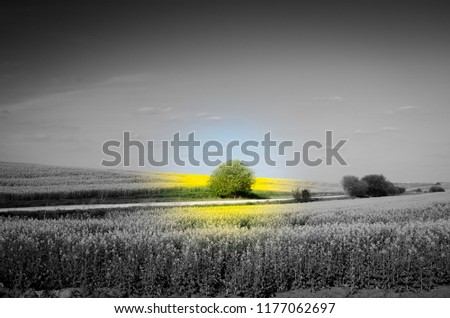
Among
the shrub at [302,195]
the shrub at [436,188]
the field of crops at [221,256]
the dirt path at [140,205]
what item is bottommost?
the field of crops at [221,256]

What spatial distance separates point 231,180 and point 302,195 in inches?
58.6

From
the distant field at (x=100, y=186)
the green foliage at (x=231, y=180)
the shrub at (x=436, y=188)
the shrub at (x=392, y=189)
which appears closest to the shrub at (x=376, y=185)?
the shrub at (x=392, y=189)

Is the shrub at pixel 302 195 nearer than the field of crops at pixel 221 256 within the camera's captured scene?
No

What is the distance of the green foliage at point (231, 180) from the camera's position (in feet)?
28.2

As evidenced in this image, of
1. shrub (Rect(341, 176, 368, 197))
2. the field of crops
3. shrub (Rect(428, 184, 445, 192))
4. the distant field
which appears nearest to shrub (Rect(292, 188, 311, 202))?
the distant field

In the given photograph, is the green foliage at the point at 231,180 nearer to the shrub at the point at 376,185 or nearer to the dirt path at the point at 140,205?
the dirt path at the point at 140,205

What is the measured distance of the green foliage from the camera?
8.59 metres

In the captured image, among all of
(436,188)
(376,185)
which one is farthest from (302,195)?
(436,188)

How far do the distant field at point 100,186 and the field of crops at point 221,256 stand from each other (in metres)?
0.70

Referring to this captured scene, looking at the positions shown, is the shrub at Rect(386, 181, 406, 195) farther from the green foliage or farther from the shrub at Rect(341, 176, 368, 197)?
the green foliage

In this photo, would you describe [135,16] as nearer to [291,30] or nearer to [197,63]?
[197,63]

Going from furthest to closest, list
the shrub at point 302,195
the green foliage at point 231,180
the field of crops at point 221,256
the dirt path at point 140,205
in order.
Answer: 1. the shrub at point 302,195
2. the dirt path at point 140,205
3. the green foliage at point 231,180
4. the field of crops at point 221,256

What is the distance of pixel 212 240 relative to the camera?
8195 millimetres

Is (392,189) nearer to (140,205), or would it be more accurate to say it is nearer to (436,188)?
(436,188)
